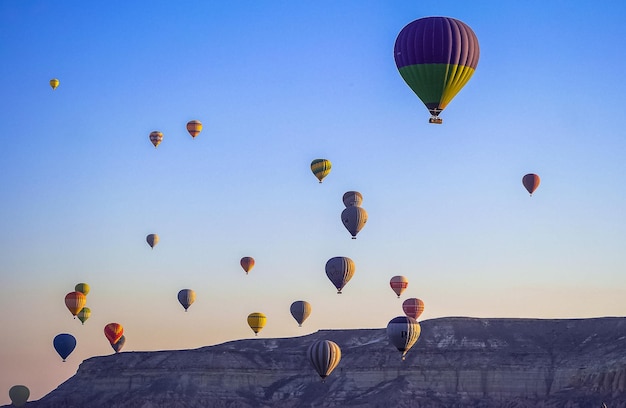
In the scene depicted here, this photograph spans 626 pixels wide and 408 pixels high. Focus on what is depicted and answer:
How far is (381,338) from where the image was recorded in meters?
198

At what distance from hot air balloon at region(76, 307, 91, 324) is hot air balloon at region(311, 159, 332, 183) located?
1242 inches

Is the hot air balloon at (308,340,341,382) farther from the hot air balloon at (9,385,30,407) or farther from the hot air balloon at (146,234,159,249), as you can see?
the hot air balloon at (9,385,30,407)

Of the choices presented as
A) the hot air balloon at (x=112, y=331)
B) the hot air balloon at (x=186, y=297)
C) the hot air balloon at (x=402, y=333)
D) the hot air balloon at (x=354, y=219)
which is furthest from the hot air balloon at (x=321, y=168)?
the hot air balloon at (x=112, y=331)

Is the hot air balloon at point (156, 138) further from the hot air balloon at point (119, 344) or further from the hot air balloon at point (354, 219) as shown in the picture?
the hot air balloon at point (119, 344)

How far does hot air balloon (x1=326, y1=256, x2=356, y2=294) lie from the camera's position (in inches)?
4333

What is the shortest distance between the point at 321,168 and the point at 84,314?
33.1 m

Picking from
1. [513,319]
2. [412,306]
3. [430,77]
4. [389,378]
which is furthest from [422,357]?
[430,77]

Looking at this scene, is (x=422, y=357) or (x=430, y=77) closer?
(x=430, y=77)

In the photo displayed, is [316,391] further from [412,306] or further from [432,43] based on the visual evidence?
[432,43]

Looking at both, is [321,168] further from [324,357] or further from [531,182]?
[324,357]

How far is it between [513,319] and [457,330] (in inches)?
339

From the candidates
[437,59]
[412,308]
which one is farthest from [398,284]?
[437,59]

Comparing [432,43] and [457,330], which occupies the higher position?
[457,330]

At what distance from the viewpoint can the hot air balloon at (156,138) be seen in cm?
11231
